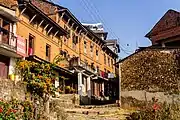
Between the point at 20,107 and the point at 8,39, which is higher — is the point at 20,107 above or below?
below

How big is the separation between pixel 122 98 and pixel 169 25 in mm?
15164

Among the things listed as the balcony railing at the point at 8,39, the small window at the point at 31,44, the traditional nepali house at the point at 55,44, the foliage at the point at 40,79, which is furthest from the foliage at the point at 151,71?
the foliage at the point at 40,79

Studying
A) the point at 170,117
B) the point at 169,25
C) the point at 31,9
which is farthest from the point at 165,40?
the point at 170,117

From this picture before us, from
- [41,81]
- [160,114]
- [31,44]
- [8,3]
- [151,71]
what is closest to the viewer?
[160,114]

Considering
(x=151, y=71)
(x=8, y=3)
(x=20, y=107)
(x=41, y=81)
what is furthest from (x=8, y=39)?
(x=151, y=71)

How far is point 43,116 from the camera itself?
13.8 metres

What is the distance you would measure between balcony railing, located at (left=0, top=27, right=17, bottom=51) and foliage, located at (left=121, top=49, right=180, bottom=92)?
8.68 m

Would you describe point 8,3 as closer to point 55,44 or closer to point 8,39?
point 8,39

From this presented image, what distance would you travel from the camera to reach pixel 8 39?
22.6 m

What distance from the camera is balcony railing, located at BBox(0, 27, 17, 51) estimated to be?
2200 centimetres

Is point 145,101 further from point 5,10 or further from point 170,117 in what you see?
point 5,10

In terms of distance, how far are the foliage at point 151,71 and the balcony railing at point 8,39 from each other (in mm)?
8678

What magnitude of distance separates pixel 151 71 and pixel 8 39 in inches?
426

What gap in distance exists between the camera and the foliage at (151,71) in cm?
2372
